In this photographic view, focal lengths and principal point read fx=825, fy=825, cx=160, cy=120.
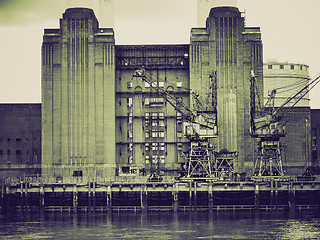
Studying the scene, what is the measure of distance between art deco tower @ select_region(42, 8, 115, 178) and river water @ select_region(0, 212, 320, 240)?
26916mm

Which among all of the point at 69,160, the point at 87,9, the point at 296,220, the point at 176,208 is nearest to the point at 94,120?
the point at 69,160

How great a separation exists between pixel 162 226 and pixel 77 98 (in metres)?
49.0

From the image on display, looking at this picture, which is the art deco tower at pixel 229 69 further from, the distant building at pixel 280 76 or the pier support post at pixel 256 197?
the distant building at pixel 280 76

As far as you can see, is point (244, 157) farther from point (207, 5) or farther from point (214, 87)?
point (207, 5)

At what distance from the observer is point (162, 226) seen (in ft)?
328

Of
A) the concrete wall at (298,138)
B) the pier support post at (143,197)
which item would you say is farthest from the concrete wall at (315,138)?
the pier support post at (143,197)

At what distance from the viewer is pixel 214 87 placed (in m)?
138

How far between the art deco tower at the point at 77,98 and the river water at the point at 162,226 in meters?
26.9

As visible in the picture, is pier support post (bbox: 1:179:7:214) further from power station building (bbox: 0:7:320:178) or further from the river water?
power station building (bbox: 0:7:320:178)

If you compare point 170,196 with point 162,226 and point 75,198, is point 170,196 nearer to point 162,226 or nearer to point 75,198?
point 75,198

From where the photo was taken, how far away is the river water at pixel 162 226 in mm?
92250

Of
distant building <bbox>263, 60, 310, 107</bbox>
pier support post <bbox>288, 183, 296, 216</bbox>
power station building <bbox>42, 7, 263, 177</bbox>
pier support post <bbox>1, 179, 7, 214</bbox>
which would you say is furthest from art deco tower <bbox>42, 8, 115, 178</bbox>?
distant building <bbox>263, 60, 310, 107</bbox>

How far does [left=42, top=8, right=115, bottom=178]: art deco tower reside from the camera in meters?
143

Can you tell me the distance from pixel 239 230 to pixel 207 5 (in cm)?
7050
